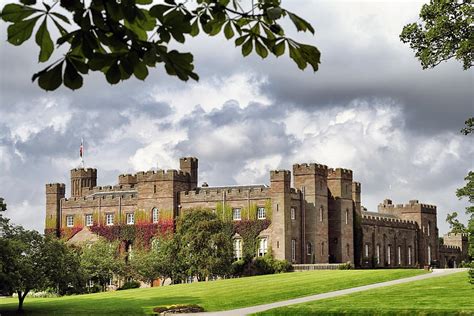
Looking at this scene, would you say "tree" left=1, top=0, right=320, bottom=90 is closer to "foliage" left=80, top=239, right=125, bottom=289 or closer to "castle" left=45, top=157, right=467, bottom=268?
"foliage" left=80, top=239, right=125, bottom=289

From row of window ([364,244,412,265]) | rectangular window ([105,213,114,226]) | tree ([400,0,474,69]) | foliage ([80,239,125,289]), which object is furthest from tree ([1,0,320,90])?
row of window ([364,244,412,265])

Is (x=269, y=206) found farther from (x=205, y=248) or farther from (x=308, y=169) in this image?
(x=205, y=248)

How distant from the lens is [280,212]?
63.8 metres

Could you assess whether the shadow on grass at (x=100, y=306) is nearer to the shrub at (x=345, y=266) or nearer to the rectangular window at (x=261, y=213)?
the rectangular window at (x=261, y=213)

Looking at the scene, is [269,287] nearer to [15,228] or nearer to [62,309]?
[62,309]

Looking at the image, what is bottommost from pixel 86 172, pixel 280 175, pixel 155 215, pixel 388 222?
pixel 388 222

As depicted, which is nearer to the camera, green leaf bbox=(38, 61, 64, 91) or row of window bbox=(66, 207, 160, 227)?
green leaf bbox=(38, 61, 64, 91)

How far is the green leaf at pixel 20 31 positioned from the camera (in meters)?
3.67

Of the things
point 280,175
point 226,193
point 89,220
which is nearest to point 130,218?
point 89,220

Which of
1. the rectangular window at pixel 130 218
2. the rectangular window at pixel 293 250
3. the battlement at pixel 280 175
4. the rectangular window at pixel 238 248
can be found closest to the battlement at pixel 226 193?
the battlement at pixel 280 175

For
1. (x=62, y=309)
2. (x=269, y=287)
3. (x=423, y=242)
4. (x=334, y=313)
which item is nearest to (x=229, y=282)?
(x=269, y=287)

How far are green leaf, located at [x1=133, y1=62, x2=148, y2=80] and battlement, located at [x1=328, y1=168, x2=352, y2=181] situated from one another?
217 feet

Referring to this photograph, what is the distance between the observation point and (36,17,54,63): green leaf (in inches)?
144

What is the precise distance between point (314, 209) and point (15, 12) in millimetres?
63409
